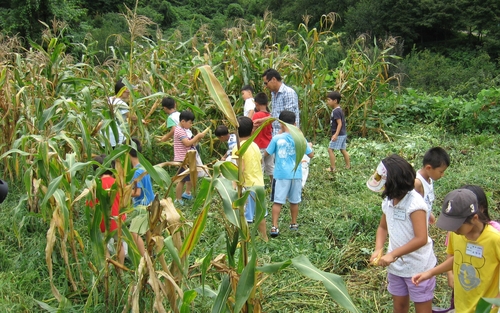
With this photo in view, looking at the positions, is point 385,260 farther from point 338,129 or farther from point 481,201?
point 338,129

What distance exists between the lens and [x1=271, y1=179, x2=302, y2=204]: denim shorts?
4617 mm

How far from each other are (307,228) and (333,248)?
1.58ft

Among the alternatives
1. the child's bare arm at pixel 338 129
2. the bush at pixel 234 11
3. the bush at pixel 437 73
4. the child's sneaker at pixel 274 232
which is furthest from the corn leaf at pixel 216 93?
the bush at pixel 234 11

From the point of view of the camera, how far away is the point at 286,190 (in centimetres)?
462

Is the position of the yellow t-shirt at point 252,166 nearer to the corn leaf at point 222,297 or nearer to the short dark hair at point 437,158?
the short dark hair at point 437,158

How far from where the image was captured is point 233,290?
2.48 m

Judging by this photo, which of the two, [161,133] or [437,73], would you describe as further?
[437,73]

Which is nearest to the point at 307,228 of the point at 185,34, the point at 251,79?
the point at 251,79

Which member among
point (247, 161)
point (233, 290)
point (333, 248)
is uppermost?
point (233, 290)

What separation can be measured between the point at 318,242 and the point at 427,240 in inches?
71.0

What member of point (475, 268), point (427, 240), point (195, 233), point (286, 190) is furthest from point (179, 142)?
point (475, 268)

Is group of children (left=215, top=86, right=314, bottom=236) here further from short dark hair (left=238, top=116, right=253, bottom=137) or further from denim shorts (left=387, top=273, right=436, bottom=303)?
denim shorts (left=387, top=273, right=436, bottom=303)

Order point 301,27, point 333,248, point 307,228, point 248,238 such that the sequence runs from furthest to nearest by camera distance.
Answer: point 301,27, point 307,228, point 333,248, point 248,238

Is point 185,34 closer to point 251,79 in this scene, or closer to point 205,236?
point 251,79
